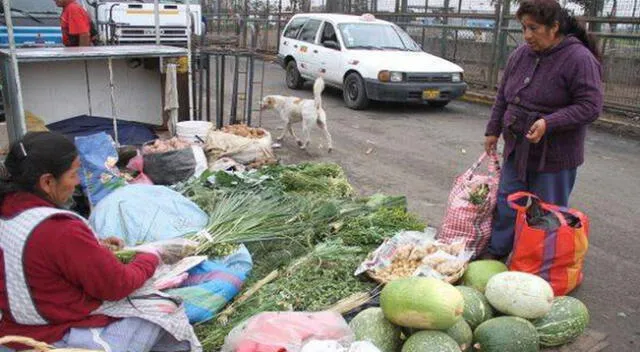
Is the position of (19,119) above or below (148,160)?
above

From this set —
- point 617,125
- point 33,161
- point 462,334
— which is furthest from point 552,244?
point 617,125

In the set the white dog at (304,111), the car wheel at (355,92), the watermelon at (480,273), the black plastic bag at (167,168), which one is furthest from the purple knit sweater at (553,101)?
the car wheel at (355,92)

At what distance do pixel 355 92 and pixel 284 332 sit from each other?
8.85 metres

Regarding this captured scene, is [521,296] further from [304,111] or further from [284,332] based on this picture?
[304,111]

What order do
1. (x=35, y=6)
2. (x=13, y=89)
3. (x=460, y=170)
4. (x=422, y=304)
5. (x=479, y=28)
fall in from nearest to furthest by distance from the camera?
(x=422, y=304) < (x=13, y=89) < (x=460, y=170) < (x=35, y=6) < (x=479, y=28)

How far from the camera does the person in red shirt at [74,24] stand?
795 cm

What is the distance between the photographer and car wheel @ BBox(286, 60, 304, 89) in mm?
13385

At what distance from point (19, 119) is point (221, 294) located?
3606mm

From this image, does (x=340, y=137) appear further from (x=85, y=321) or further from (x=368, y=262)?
(x=85, y=321)

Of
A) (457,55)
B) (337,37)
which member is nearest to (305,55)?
(337,37)

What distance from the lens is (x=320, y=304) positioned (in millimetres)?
3416

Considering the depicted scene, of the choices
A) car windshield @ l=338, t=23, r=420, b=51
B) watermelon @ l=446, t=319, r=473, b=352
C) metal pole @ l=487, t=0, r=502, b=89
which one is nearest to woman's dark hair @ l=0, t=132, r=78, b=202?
watermelon @ l=446, t=319, r=473, b=352

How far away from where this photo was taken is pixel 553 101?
12.3 feet

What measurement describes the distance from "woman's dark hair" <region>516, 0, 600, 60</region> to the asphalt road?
1741 mm
